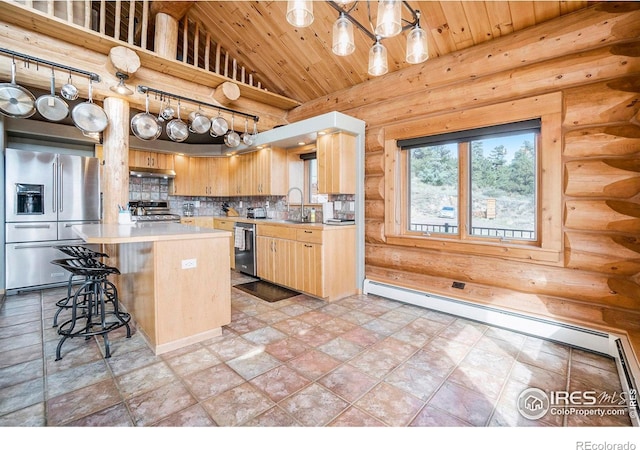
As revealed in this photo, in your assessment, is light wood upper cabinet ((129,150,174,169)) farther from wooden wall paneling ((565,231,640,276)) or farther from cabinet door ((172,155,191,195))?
wooden wall paneling ((565,231,640,276))

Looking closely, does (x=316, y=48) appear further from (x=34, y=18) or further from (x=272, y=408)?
(x=272, y=408)

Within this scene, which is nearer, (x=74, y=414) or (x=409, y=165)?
(x=74, y=414)

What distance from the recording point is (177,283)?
2.54 metres

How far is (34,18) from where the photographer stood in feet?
9.16

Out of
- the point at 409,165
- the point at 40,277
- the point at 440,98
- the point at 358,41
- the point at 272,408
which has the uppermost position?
the point at 358,41

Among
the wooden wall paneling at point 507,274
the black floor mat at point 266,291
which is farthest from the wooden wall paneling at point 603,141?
the black floor mat at point 266,291

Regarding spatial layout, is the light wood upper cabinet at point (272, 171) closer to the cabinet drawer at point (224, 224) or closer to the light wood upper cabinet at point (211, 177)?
the cabinet drawer at point (224, 224)

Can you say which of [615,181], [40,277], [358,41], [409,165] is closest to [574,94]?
[615,181]

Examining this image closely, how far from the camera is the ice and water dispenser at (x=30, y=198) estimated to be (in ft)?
13.3

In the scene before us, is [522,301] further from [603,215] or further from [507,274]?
[603,215]

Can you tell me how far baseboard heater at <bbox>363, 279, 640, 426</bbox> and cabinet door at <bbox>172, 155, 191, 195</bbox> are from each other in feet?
15.7

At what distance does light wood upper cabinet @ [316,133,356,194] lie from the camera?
391cm

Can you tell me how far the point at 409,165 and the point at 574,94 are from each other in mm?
1693

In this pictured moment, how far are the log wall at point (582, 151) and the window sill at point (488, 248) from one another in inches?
2.1
